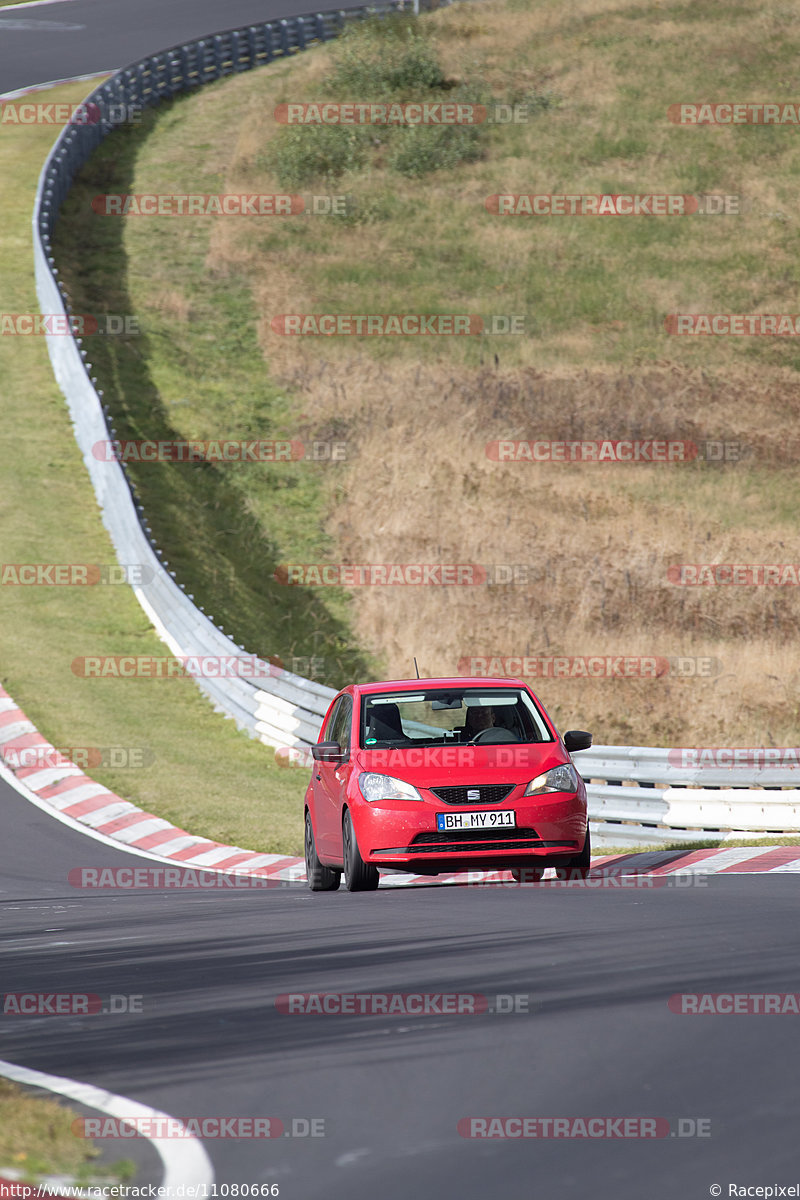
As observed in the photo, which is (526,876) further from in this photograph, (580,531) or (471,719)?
(580,531)

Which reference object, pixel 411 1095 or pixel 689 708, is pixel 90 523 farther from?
pixel 411 1095

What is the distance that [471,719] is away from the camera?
41.0 feet

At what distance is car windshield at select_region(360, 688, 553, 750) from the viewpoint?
39.8 ft

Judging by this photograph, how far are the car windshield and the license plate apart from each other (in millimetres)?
815

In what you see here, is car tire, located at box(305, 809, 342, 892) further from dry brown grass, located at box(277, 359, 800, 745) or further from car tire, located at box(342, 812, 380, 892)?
dry brown grass, located at box(277, 359, 800, 745)

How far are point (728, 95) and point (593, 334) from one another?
672 inches

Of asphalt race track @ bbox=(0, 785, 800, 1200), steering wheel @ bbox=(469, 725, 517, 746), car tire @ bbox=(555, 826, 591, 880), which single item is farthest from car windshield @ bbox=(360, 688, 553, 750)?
asphalt race track @ bbox=(0, 785, 800, 1200)

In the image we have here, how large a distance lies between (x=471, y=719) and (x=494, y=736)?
45 cm

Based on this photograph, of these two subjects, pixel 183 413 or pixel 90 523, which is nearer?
pixel 90 523

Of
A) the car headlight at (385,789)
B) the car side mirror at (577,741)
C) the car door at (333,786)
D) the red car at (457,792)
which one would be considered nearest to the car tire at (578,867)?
the red car at (457,792)

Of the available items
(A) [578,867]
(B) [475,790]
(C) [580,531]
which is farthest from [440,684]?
(C) [580,531]

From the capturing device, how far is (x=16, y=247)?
38.8 m

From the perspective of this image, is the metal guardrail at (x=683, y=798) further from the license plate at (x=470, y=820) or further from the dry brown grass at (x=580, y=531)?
the dry brown grass at (x=580, y=531)

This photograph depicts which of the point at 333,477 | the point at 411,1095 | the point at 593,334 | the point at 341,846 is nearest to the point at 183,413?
the point at 333,477
